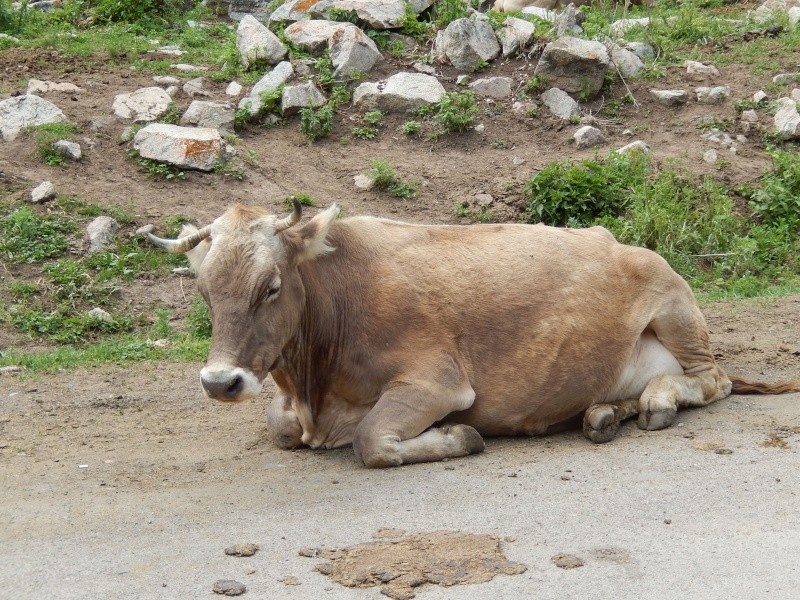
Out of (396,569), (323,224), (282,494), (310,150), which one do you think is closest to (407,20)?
(310,150)

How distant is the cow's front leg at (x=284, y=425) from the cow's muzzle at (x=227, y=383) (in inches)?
39.3

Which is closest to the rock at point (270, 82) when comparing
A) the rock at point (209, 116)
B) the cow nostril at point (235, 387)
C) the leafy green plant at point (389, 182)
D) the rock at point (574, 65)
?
the rock at point (209, 116)

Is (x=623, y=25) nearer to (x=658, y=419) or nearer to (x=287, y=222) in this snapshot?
(x=658, y=419)

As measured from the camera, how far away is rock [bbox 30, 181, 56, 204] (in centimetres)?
1271

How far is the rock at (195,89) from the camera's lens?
15177mm

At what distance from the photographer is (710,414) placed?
316 inches

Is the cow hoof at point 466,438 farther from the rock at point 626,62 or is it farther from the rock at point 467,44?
the rock at point 626,62

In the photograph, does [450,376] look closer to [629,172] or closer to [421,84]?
[629,172]

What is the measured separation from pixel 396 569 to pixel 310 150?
9789 mm

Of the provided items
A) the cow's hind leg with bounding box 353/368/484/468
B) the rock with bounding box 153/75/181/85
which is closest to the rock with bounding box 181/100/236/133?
the rock with bounding box 153/75/181/85

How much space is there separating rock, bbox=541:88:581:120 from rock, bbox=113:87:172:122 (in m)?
5.21

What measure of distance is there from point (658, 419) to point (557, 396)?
724 millimetres

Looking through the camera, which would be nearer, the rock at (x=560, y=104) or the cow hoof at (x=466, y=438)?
the cow hoof at (x=466, y=438)

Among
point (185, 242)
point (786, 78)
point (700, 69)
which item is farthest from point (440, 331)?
point (786, 78)
